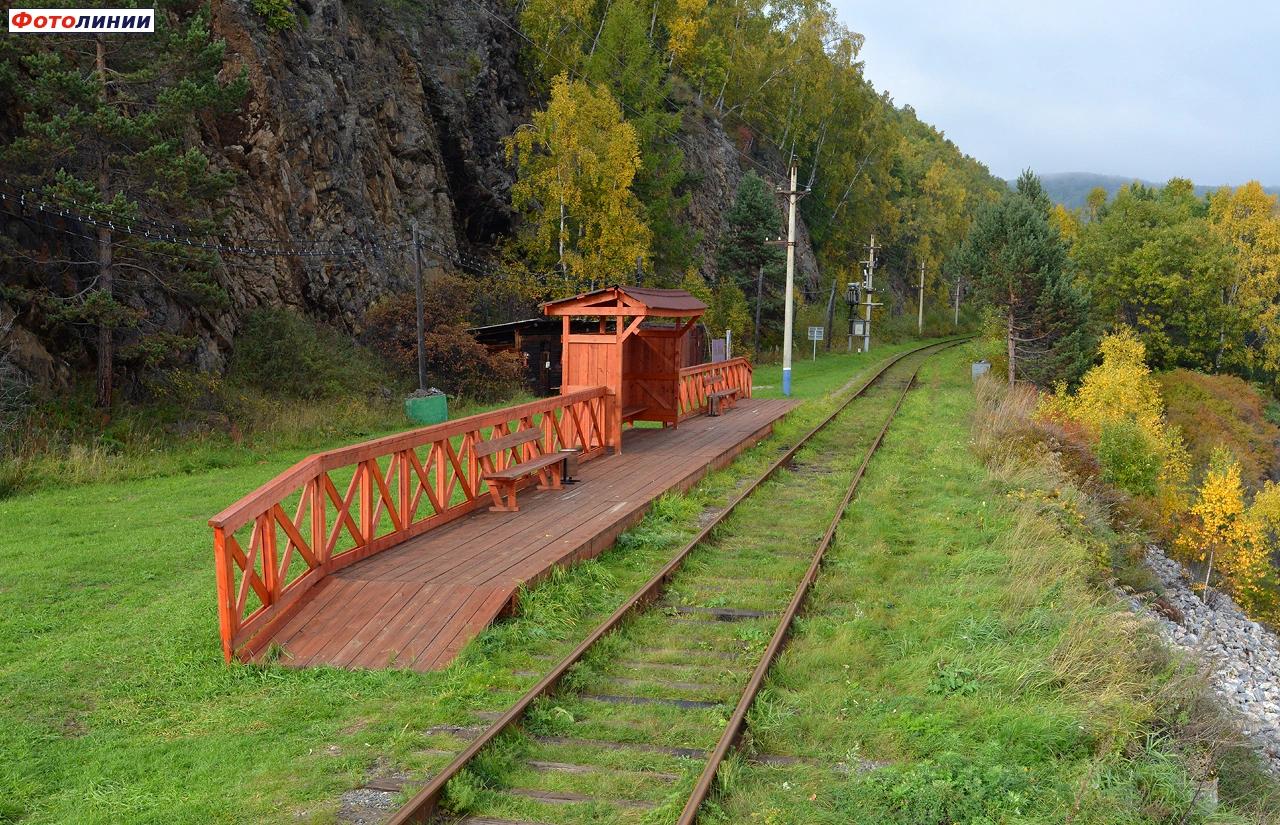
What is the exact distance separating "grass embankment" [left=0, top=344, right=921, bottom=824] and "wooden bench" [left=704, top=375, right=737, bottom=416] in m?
11.6

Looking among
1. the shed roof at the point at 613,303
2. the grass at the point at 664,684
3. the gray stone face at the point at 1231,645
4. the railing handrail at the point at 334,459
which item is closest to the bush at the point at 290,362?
the shed roof at the point at 613,303

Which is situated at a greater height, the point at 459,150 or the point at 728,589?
the point at 459,150

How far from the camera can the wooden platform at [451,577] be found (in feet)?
24.0

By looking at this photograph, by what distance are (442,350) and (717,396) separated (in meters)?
8.43

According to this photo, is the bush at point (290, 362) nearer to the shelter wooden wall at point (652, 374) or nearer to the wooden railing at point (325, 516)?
the shelter wooden wall at point (652, 374)

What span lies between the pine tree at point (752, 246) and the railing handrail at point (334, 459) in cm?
3480

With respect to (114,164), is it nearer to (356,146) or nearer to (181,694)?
(356,146)

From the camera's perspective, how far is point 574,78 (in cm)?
4159

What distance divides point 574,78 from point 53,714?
129 ft

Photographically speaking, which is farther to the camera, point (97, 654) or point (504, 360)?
point (504, 360)

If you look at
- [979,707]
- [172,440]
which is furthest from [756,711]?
[172,440]

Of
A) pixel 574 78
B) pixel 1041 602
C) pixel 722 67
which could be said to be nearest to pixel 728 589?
pixel 1041 602

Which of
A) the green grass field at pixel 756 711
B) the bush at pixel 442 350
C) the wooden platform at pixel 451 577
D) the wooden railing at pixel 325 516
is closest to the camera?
the green grass field at pixel 756 711

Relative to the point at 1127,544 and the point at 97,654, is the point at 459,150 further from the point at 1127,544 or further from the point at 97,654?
the point at 97,654
